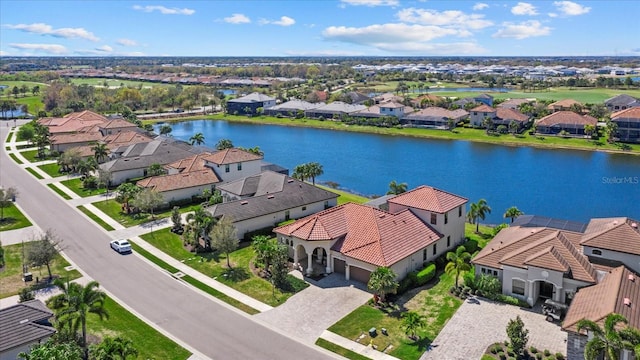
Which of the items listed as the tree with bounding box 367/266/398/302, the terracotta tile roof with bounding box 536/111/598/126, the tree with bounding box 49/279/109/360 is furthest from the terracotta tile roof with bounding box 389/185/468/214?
the terracotta tile roof with bounding box 536/111/598/126

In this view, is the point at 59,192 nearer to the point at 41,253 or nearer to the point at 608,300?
the point at 41,253

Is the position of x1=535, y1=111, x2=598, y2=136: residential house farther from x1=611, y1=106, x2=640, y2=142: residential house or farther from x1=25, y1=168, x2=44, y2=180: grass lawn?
x1=25, y1=168, x2=44, y2=180: grass lawn

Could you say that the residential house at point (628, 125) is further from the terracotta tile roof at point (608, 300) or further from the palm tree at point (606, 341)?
the palm tree at point (606, 341)

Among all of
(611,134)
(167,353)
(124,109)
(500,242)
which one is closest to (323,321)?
(167,353)

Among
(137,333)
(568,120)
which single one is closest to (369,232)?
(137,333)

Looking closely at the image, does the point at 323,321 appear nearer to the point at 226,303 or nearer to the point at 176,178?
the point at 226,303
